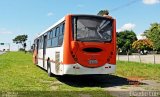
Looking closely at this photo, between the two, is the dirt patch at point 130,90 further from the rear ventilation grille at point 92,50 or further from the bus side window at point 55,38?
the bus side window at point 55,38

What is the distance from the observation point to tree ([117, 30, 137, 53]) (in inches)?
4630

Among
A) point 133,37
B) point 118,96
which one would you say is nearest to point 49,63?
point 118,96

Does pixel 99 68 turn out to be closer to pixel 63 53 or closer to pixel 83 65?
pixel 83 65

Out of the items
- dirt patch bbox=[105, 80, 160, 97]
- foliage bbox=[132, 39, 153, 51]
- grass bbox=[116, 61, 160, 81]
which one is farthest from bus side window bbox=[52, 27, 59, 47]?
foliage bbox=[132, 39, 153, 51]

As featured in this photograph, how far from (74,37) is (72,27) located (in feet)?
1.49

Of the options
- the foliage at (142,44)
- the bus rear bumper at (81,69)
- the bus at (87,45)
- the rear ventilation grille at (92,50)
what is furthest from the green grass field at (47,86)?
the foliage at (142,44)

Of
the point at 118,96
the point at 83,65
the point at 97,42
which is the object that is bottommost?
the point at 118,96

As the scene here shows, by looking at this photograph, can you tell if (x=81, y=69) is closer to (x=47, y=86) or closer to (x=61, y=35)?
(x=47, y=86)

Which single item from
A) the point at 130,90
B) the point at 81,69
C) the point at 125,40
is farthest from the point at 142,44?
the point at 130,90

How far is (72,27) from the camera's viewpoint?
1501cm

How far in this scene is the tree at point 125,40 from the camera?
117613mm

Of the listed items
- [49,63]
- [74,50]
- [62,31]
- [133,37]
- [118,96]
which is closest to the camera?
[118,96]

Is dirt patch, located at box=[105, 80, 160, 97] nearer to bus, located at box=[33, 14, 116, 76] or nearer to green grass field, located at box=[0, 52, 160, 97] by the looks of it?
green grass field, located at box=[0, 52, 160, 97]

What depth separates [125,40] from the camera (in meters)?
119
